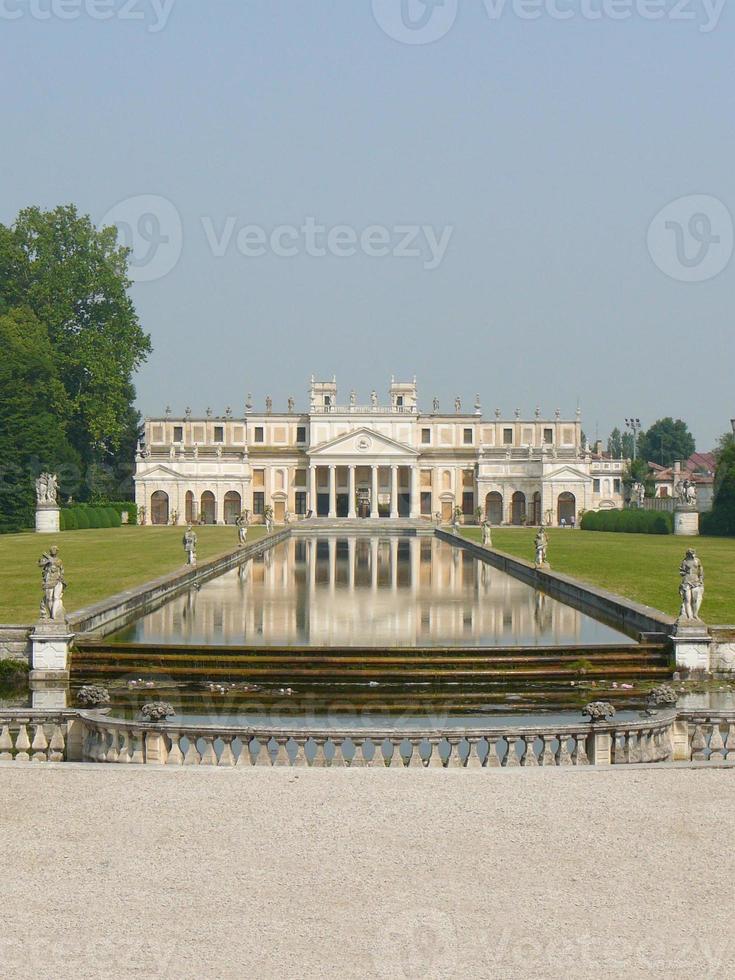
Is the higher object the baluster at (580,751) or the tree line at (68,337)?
the tree line at (68,337)

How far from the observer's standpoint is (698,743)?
34.8ft

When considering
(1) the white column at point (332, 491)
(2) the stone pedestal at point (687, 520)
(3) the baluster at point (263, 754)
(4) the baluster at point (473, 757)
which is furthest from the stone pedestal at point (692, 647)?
(1) the white column at point (332, 491)

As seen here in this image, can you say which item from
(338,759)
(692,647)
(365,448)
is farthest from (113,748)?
(365,448)

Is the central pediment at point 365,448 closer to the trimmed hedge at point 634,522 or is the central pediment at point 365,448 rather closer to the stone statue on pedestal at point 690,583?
the trimmed hedge at point 634,522

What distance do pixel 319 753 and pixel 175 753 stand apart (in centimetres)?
131

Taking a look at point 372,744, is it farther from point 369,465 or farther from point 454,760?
point 369,465

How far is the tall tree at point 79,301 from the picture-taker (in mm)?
68375

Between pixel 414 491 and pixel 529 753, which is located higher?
pixel 414 491

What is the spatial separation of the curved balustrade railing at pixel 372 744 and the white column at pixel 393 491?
8732cm

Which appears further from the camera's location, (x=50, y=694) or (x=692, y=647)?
(x=692, y=647)

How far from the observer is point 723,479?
5634cm

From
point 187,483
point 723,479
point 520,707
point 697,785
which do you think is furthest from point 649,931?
point 187,483

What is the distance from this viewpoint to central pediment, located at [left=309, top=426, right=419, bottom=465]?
99812 millimetres

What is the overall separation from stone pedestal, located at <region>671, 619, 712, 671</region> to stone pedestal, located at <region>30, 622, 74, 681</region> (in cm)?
823
